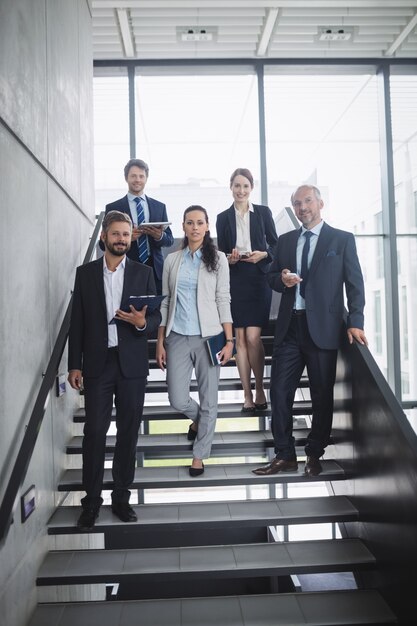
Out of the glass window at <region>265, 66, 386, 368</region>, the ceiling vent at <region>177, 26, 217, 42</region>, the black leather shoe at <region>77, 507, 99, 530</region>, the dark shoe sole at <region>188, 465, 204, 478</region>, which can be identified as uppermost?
the ceiling vent at <region>177, 26, 217, 42</region>

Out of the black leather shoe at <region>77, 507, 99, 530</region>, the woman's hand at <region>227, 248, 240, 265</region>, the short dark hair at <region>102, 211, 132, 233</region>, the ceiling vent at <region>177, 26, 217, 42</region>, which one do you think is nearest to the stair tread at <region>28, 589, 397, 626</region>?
the black leather shoe at <region>77, 507, 99, 530</region>

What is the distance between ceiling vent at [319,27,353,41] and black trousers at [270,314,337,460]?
5403 millimetres

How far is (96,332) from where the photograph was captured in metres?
2.99

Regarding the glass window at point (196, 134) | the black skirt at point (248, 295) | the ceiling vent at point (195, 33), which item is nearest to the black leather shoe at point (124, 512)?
the black skirt at point (248, 295)

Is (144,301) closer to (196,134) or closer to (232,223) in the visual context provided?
(232,223)

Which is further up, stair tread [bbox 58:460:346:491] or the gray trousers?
the gray trousers

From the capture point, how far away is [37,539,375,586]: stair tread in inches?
108

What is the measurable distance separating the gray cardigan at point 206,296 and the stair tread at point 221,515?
Answer: 1.04 metres

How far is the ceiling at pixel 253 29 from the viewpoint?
6512 millimetres

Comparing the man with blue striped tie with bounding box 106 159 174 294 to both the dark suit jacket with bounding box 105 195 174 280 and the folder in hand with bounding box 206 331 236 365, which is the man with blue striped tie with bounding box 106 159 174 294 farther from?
the folder in hand with bounding box 206 331 236 365

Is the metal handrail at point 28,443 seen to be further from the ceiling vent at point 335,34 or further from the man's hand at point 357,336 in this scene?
the ceiling vent at point 335,34

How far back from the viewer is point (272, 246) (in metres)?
4.06

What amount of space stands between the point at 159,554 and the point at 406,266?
6351 mm

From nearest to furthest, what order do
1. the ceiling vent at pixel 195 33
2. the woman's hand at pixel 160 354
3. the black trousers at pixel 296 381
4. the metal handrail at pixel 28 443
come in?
the metal handrail at pixel 28 443, the black trousers at pixel 296 381, the woman's hand at pixel 160 354, the ceiling vent at pixel 195 33
